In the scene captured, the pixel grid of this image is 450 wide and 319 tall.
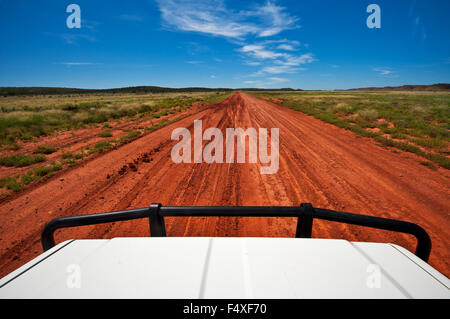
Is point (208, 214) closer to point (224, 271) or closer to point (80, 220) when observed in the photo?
point (224, 271)

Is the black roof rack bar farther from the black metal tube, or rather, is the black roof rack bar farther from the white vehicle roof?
the white vehicle roof

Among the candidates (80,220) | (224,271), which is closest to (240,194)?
(80,220)

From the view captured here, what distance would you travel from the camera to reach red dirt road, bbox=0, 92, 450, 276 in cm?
329

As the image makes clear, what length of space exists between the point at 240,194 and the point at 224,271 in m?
3.43

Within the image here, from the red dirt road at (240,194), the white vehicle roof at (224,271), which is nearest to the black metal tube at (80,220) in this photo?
the white vehicle roof at (224,271)

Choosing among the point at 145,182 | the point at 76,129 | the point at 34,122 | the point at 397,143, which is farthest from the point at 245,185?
the point at 34,122

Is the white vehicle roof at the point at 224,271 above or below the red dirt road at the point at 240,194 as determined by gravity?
above

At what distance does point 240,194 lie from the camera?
4.45 m

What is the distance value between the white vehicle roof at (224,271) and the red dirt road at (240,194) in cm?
211

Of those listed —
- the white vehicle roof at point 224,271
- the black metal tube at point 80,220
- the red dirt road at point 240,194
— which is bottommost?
the red dirt road at point 240,194

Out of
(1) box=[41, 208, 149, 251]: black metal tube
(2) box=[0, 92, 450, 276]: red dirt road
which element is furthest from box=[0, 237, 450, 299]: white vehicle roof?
(2) box=[0, 92, 450, 276]: red dirt road

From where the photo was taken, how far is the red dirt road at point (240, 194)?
3289 millimetres

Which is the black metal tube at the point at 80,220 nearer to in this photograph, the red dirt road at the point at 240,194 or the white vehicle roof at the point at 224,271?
the white vehicle roof at the point at 224,271
